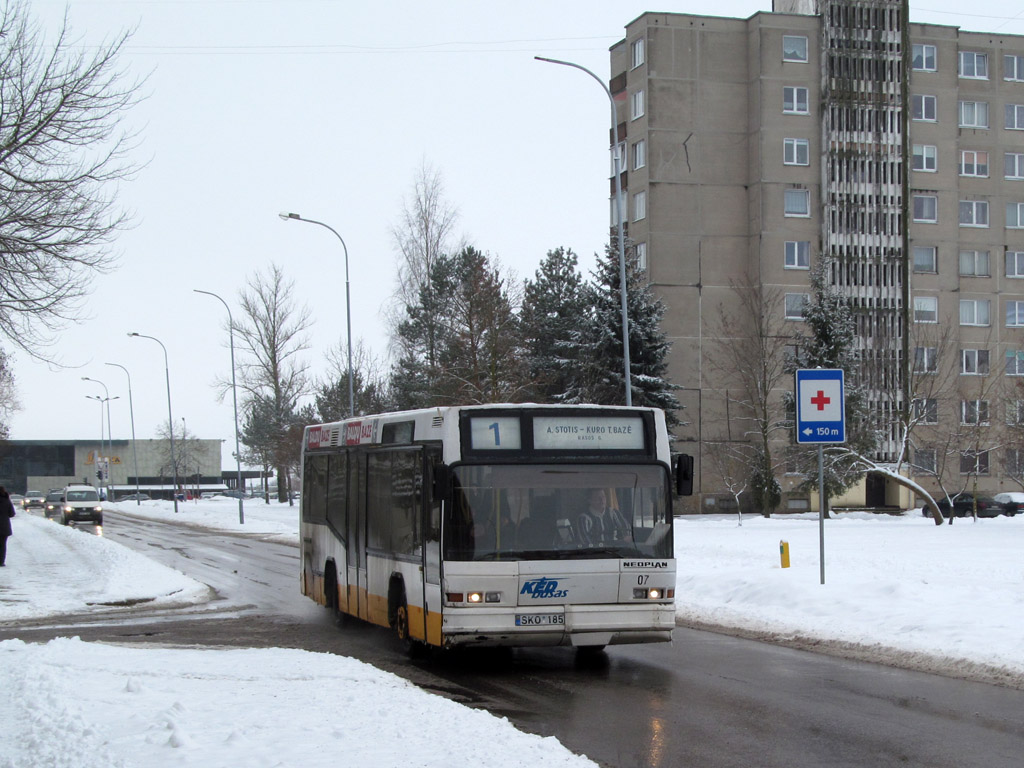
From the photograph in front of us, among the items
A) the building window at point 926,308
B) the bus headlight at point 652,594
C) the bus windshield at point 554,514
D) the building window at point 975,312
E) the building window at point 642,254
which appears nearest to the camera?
the bus windshield at point 554,514

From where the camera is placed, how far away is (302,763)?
6527 millimetres

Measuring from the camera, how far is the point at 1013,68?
6544 cm

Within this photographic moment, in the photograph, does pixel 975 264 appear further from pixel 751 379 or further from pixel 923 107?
pixel 751 379

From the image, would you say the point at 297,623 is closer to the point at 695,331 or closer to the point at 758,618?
the point at 758,618

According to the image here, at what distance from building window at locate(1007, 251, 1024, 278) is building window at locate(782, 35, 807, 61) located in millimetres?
15915

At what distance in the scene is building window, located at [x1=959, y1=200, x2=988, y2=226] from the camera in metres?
63.9

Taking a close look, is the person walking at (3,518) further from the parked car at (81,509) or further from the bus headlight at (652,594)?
the parked car at (81,509)

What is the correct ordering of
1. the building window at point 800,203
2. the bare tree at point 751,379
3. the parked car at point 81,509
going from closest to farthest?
the bare tree at point 751,379 < the parked car at point 81,509 < the building window at point 800,203

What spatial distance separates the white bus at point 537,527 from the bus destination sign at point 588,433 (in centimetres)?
1

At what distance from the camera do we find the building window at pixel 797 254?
60.2m

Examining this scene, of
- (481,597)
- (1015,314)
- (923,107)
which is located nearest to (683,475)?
(481,597)

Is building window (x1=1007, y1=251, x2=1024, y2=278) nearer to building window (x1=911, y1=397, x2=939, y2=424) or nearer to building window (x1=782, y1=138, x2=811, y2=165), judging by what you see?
building window (x1=782, y1=138, x2=811, y2=165)

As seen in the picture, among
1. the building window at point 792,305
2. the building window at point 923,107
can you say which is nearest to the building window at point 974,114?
the building window at point 923,107

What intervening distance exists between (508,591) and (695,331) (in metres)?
49.6
